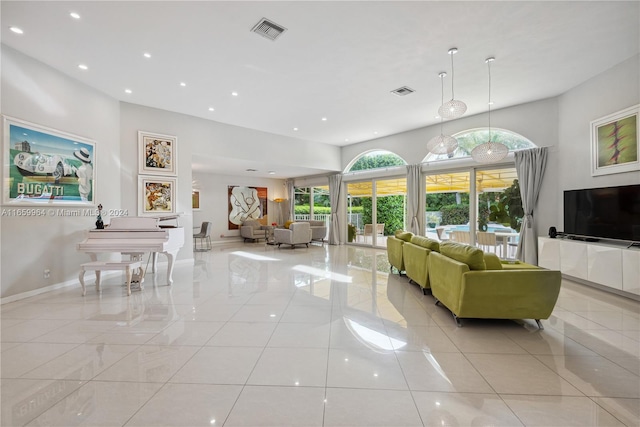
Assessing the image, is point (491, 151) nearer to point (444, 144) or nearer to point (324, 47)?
point (444, 144)

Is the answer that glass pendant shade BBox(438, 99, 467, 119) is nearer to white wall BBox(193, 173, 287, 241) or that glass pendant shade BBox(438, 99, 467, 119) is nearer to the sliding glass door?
the sliding glass door

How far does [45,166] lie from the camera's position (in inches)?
173

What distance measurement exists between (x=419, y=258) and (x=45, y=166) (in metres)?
6.00

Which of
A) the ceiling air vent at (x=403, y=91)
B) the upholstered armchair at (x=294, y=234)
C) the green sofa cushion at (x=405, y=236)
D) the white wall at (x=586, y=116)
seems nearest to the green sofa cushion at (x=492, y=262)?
the green sofa cushion at (x=405, y=236)

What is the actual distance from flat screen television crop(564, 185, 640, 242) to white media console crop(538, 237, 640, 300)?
21 centimetres

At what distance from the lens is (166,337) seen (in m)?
2.81

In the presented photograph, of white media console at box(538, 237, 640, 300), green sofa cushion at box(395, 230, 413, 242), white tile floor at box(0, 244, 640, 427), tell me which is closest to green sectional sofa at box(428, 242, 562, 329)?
white tile floor at box(0, 244, 640, 427)

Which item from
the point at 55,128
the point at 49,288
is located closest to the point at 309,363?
the point at 49,288

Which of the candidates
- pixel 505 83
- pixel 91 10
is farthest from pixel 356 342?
pixel 505 83

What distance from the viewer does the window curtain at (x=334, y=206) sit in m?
10.4

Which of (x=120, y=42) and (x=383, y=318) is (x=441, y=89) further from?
(x=120, y=42)

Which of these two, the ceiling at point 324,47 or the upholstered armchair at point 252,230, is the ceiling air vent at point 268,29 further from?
the upholstered armchair at point 252,230

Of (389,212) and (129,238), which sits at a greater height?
(389,212)

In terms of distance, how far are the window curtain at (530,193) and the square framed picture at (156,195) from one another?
776 cm
